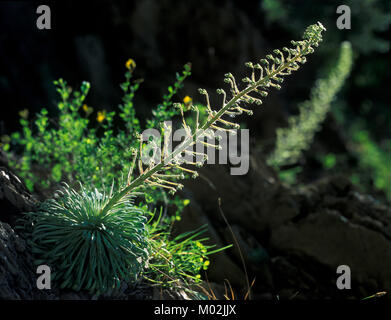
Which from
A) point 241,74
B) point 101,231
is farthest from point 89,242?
point 241,74

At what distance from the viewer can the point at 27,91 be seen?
7914 millimetres

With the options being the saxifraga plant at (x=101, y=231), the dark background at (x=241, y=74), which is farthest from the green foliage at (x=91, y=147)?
the dark background at (x=241, y=74)

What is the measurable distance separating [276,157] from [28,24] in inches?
201

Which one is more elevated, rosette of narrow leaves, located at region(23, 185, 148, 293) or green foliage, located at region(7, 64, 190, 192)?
green foliage, located at region(7, 64, 190, 192)

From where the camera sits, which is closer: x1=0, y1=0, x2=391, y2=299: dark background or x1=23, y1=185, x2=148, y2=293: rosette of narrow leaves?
x1=23, y1=185, x2=148, y2=293: rosette of narrow leaves

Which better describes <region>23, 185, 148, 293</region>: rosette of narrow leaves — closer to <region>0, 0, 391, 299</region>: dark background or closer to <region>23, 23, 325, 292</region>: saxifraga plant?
<region>23, 23, 325, 292</region>: saxifraga plant

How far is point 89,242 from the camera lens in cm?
318

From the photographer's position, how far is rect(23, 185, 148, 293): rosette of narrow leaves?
10.3 ft

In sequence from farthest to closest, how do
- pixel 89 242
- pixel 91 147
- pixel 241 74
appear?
1. pixel 241 74
2. pixel 91 147
3. pixel 89 242

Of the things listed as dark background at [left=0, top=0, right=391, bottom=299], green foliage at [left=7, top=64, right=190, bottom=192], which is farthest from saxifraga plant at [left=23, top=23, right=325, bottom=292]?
dark background at [left=0, top=0, right=391, bottom=299]

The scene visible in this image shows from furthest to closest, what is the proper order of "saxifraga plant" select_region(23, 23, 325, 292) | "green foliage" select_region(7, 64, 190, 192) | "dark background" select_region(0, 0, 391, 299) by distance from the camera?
"dark background" select_region(0, 0, 391, 299) < "green foliage" select_region(7, 64, 190, 192) < "saxifraga plant" select_region(23, 23, 325, 292)

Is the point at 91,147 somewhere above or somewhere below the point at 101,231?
above

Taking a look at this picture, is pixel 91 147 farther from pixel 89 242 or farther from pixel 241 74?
pixel 241 74
